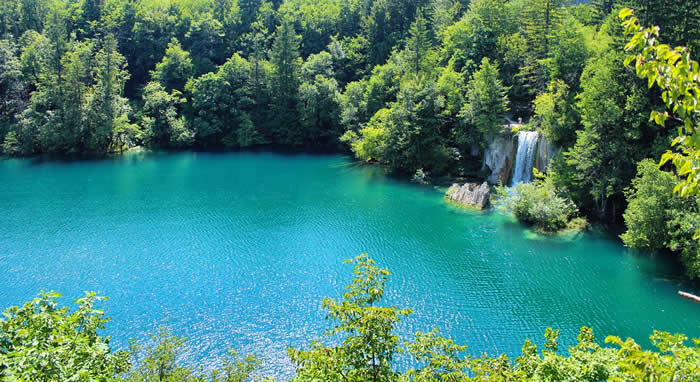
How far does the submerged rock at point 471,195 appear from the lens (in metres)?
37.8

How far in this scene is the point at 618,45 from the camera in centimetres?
3103

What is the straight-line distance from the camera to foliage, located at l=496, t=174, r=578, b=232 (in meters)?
32.0

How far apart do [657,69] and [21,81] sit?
8239 centimetres

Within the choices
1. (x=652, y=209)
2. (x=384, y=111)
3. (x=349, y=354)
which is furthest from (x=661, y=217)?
(x=384, y=111)

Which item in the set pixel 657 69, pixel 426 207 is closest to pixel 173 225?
pixel 426 207

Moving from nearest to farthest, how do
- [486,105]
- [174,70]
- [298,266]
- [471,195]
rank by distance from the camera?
[298,266], [471,195], [486,105], [174,70]

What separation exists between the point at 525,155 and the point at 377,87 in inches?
924

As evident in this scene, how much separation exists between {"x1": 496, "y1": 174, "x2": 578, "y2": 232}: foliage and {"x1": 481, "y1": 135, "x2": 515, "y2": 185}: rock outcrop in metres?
7.13

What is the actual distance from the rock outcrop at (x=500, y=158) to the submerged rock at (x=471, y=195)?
168 inches

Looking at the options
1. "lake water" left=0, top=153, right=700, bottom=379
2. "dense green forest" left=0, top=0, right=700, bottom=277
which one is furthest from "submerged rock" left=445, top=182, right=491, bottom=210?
"dense green forest" left=0, top=0, right=700, bottom=277

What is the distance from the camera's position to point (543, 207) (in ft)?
105

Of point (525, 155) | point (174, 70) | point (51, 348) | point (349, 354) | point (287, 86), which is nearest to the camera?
point (51, 348)

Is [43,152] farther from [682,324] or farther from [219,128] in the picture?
[682,324]

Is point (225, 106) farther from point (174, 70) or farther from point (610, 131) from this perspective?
point (610, 131)
